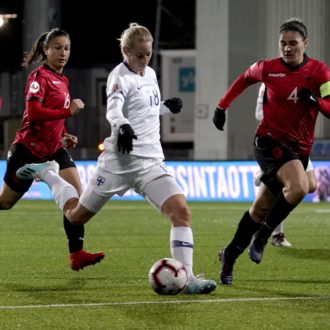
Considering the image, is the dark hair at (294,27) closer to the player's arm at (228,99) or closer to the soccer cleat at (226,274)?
the player's arm at (228,99)

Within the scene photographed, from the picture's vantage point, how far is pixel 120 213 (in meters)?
18.6

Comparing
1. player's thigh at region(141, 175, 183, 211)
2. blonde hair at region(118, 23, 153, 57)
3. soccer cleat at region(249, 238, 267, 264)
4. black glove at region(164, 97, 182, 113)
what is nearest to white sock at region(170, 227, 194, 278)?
player's thigh at region(141, 175, 183, 211)

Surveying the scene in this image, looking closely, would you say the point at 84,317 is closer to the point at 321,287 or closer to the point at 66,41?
the point at 321,287

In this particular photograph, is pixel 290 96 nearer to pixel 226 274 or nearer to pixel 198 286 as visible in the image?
pixel 226 274

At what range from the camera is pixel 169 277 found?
775 centimetres

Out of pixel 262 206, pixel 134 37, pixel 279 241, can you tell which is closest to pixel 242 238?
pixel 262 206

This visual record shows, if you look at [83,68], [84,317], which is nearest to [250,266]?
[84,317]

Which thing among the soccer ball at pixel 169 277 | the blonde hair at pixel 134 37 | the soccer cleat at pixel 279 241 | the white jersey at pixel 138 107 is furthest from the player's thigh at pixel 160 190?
Result: the soccer cleat at pixel 279 241

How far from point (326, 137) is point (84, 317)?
1968cm

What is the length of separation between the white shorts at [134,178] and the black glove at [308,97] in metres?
1.22

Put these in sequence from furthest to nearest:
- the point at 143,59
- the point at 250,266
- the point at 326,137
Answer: the point at 326,137
the point at 250,266
the point at 143,59

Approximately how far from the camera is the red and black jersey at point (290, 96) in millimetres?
8852

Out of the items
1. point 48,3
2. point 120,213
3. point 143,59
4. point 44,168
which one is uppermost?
point 48,3

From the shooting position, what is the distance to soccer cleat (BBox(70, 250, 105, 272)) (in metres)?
9.38
